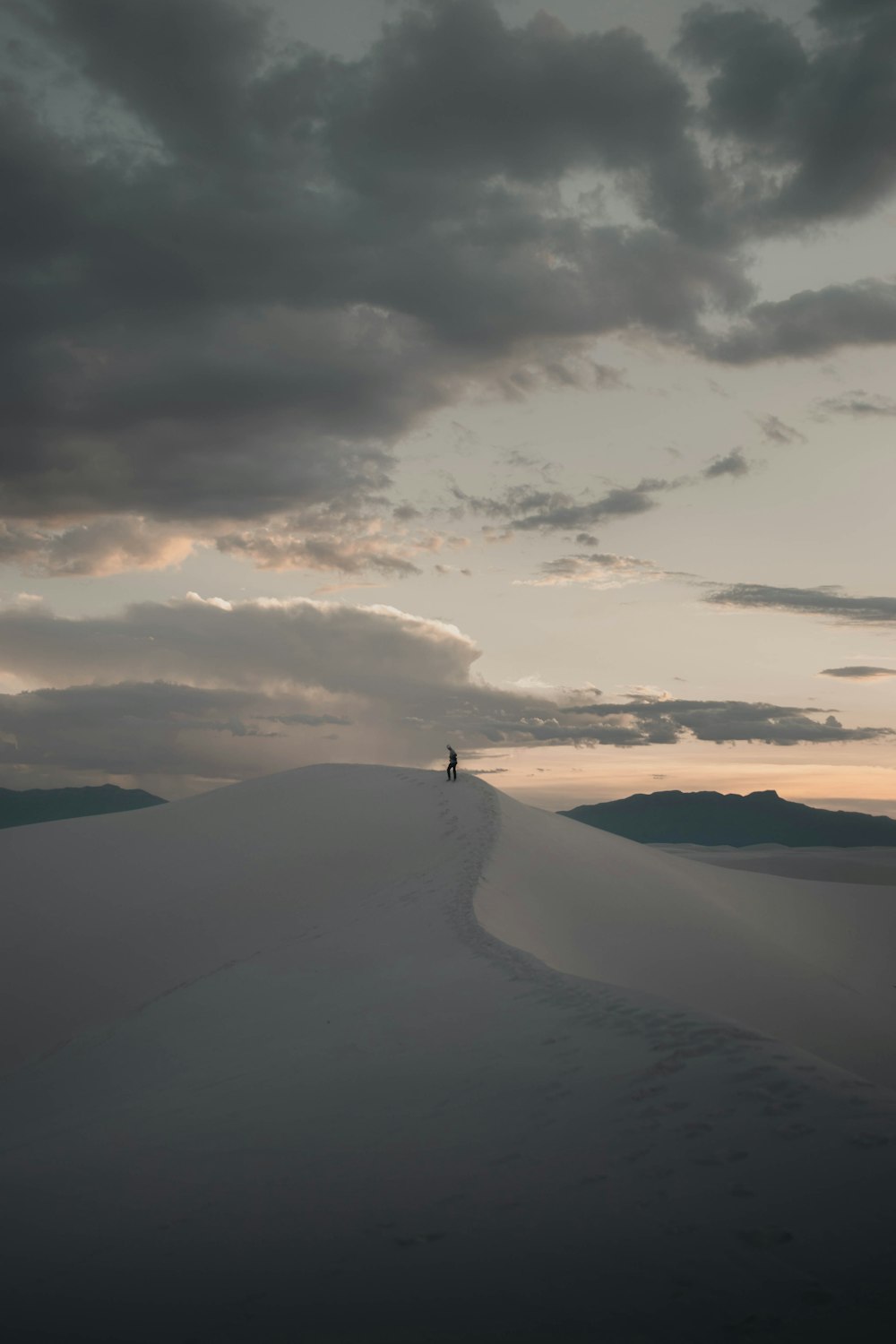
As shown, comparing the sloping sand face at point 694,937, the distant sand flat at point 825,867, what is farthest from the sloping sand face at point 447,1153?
the distant sand flat at point 825,867

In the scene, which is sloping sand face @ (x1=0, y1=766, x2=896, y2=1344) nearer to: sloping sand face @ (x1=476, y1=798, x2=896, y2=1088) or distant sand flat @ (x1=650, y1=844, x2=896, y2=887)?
sloping sand face @ (x1=476, y1=798, x2=896, y2=1088)

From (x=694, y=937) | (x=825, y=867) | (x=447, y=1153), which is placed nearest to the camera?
(x=447, y=1153)

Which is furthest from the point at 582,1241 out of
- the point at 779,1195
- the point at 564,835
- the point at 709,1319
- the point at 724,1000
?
the point at 564,835

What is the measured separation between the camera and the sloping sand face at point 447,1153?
4.99m

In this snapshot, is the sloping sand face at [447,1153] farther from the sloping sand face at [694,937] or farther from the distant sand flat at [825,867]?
the distant sand flat at [825,867]

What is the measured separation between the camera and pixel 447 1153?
22.3ft

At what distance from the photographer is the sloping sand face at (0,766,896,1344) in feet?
16.4

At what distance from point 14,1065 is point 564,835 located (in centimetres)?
1710

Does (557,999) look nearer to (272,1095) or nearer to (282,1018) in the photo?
(272,1095)

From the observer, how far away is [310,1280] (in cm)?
541

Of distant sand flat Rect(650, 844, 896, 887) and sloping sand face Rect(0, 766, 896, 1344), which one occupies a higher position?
sloping sand face Rect(0, 766, 896, 1344)

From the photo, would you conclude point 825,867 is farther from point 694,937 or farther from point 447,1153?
point 447,1153

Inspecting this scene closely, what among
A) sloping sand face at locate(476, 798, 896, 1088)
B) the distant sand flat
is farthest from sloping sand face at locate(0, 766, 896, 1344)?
the distant sand flat

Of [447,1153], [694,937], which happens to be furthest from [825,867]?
[447,1153]
